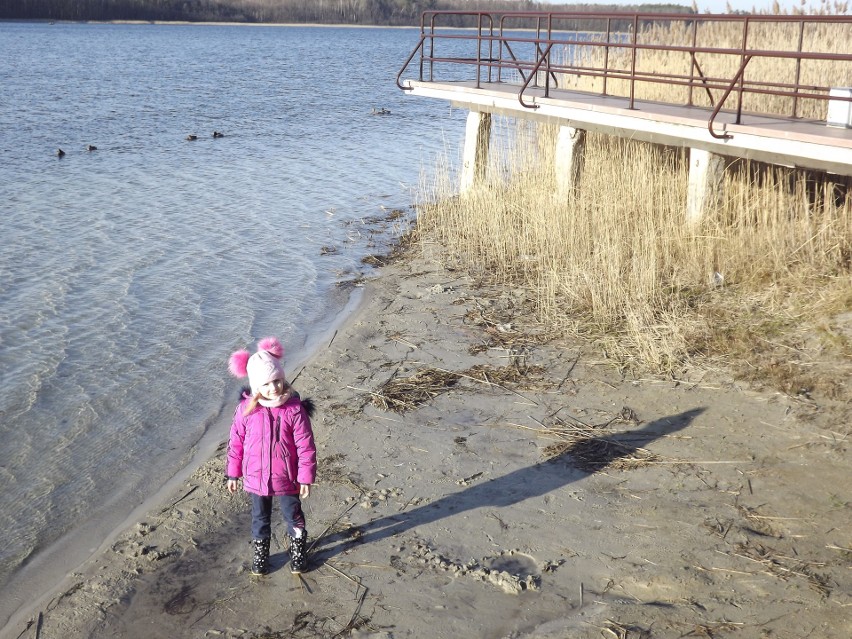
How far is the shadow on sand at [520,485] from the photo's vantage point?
527 cm

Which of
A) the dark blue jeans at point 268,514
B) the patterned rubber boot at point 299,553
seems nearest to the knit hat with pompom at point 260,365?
the dark blue jeans at point 268,514

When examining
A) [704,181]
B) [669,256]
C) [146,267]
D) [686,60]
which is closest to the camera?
[669,256]

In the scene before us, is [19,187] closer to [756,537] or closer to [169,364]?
[169,364]

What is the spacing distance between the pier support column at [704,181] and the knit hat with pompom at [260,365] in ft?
21.4

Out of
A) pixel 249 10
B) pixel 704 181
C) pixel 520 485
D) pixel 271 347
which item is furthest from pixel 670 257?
pixel 249 10

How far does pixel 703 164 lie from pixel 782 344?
3.08 meters

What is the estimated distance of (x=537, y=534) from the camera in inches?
201

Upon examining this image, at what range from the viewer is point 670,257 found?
950 cm

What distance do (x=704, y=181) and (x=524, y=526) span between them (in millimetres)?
5981

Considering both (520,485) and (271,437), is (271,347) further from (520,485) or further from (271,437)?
(520,485)

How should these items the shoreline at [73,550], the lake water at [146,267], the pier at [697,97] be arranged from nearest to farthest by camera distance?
the shoreline at [73,550] → the lake water at [146,267] → the pier at [697,97]

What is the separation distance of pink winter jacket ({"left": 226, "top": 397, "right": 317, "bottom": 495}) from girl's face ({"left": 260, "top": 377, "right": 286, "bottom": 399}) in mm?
91

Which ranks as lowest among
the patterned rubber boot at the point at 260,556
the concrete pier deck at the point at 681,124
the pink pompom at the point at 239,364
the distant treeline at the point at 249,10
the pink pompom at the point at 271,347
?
the patterned rubber boot at the point at 260,556

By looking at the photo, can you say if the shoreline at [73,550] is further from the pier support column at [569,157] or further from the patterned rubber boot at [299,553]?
the pier support column at [569,157]
